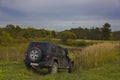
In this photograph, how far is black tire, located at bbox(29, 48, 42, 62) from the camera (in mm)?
14828

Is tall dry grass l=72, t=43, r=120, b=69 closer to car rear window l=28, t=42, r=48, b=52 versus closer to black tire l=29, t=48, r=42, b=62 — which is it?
car rear window l=28, t=42, r=48, b=52

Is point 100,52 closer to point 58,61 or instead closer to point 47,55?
point 58,61

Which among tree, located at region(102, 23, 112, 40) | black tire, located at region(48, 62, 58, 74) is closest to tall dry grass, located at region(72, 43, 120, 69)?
black tire, located at region(48, 62, 58, 74)

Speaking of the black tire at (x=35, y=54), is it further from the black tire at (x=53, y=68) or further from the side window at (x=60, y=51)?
the side window at (x=60, y=51)

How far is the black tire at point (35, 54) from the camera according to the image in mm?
14828

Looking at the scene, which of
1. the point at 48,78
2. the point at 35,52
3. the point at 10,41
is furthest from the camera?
the point at 10,41

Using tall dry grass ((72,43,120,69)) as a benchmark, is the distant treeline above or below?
above

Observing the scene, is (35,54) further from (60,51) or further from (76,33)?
(76,33)

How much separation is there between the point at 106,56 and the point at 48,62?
34.4ft

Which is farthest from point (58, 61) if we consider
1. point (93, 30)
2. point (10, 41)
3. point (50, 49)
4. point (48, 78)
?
point (93, 30)

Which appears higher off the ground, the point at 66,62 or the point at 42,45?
the point at 42,45

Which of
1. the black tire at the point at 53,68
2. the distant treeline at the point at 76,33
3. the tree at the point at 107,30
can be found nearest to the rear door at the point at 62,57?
the black tire at the point at 53,68

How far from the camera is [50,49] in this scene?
49.9 ft

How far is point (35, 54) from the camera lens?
587 inches
